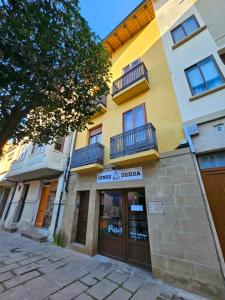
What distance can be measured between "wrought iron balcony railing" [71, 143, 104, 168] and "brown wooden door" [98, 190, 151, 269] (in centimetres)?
166

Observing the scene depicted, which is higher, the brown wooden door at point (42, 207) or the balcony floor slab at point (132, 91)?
the balcony floor slab at point (132, 91)

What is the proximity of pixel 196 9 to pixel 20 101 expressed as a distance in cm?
864

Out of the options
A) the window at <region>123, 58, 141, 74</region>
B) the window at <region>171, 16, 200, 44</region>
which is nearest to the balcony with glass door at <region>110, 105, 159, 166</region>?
the window at <region>123, 58, 141, 74</region>

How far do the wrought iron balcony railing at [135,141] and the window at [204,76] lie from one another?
2185 millimetres

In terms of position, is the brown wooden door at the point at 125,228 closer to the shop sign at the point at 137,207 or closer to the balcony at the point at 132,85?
the shop sign at the point at 137,207

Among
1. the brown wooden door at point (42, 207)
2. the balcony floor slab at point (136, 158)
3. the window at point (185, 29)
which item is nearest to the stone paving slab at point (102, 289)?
the balcony floor slab at point (136, 158)

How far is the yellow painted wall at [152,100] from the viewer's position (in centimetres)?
538

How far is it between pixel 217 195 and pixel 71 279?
4726 millimetres

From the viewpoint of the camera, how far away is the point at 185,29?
6637 millimetres

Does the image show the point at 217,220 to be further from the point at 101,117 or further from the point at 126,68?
the point at 126,68

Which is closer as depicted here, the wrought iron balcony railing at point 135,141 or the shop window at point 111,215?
the wrought iron balcony railing at point 135,141

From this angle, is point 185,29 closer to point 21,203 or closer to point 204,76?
point 204,76

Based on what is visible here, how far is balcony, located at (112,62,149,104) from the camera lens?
6.59 metres

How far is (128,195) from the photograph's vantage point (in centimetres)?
594
